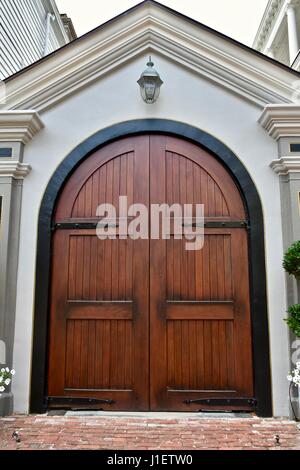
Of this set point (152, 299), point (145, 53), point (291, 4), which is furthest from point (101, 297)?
point (291, 4)

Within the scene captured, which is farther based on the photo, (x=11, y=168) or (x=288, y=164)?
(x=11, y=168)

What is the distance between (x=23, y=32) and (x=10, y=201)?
17.6 feet

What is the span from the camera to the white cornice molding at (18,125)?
4.30m

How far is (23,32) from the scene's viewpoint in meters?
7.89

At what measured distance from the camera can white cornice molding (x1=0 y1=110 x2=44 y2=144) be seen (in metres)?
4.30

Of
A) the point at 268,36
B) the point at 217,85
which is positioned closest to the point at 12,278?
the point at 217,85

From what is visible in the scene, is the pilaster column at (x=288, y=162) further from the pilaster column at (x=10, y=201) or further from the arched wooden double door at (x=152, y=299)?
the pilaster column at (x=10, y=201)

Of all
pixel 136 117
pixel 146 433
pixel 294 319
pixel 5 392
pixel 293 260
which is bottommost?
pixel 146 433

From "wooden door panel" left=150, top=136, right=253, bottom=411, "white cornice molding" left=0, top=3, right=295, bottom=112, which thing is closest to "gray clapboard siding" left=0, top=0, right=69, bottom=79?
"white cornice molding" left=0, top=3, right=295, bottom=112

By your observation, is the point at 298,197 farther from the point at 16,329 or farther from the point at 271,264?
the point at 16,329

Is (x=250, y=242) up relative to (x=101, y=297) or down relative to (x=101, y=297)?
up

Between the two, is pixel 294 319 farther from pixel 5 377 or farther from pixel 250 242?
pixel 5 377

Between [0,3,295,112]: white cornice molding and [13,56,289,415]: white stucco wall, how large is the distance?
0.36 feet

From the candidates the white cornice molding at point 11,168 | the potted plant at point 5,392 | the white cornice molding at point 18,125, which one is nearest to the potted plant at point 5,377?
the potted plant at point 5,392
